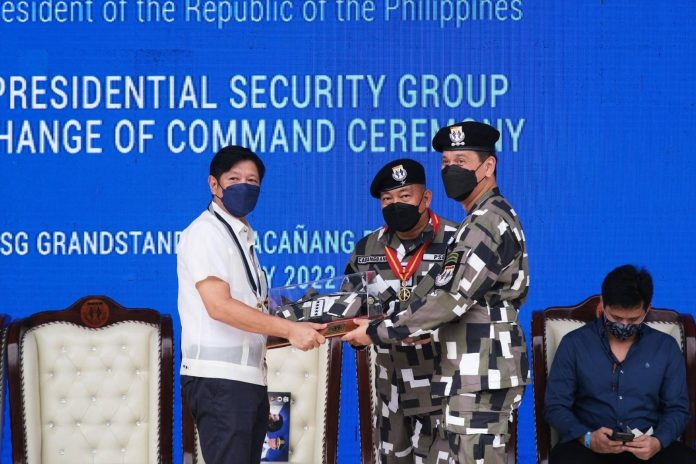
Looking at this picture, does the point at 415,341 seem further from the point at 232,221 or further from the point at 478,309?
the point at 232,221

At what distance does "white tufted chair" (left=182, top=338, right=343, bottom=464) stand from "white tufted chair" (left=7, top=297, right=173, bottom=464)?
0.68 ft

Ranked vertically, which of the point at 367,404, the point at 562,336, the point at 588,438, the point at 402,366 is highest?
the point at 562,336

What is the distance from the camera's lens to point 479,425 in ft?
9.91

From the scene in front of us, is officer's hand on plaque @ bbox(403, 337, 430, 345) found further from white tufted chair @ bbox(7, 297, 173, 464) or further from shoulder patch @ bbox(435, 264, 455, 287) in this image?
white tufted chair @ bbox(7, 297, 173, 464)

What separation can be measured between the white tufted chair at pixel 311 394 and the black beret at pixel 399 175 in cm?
65

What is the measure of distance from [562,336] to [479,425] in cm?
84

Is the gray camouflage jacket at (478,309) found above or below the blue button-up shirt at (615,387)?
above

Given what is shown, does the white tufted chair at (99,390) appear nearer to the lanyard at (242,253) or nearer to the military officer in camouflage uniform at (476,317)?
the lanyard at (242,253)

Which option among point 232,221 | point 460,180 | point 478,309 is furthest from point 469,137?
point 232,221

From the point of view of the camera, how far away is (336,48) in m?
4.28

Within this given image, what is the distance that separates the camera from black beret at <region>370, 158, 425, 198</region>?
11.4ft

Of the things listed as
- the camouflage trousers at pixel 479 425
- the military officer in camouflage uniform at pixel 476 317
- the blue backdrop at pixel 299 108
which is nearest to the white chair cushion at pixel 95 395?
the blue backdrop at pixel 299 108

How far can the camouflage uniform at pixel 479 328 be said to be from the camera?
9.76ft

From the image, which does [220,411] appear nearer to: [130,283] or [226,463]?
[226,463]
